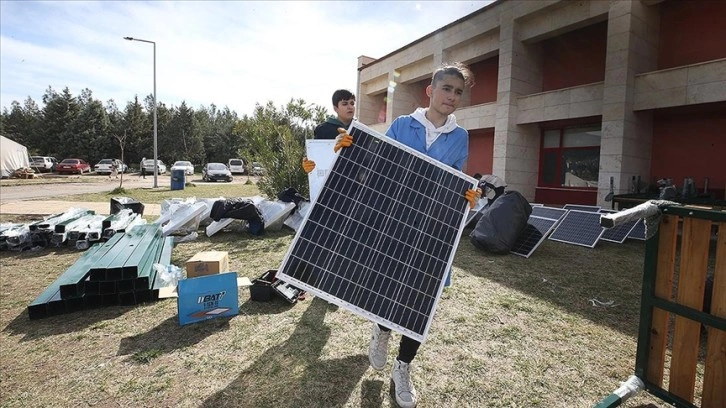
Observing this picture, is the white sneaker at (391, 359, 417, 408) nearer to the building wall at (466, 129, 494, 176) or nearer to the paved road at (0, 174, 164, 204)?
the paved road at (0, 174, 164, 204)

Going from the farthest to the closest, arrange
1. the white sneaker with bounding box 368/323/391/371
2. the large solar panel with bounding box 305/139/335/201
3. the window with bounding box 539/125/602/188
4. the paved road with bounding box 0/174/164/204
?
the paved road with bounding box 0/174/164/204 → the window with bounding box 539/125/602/188 → the large solar panel with bounding box 305/139/335/201 → the white sneaker with bounding box 368/323/391/371

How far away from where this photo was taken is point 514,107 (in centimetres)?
1479

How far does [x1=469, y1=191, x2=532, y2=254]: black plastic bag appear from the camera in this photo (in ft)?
21.5

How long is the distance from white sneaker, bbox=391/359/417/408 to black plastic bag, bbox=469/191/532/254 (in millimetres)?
4668

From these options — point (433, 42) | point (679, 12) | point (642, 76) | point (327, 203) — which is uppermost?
point (433, 42)

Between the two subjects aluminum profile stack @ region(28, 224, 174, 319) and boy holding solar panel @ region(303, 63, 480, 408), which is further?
aluminum profile stack @ region(28, 224, 174, 319)

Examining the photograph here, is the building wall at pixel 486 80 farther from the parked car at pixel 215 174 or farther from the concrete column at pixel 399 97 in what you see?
the parked car at pixel 215 174

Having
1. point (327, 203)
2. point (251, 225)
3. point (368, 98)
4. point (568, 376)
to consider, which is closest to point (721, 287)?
point (568, 376)

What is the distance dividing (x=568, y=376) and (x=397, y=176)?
7.04ft

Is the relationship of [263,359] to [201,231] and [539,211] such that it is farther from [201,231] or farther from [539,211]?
[539,211]

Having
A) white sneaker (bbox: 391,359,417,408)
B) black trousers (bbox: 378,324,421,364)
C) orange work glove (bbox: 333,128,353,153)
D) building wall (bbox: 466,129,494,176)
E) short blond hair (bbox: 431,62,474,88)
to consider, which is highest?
building wall (bbox: 466,129,494,176)

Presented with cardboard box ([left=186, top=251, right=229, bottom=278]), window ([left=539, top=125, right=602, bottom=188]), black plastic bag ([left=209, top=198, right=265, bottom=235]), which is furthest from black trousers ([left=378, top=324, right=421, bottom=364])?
window ([left=539, top=125, right=602, bottom=188])

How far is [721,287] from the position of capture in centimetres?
201

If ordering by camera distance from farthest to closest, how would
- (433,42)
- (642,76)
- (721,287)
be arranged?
(433,42)
(642,76)
(721,287)
